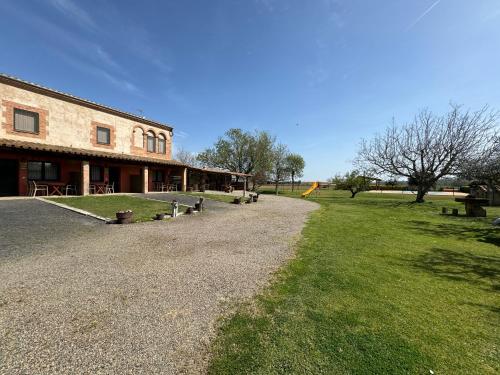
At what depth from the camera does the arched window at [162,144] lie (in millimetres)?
25984

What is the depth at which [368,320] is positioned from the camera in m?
3.42

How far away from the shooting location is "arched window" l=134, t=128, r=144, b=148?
23.2 metres

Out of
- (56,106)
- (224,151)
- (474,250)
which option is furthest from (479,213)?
(224,151)

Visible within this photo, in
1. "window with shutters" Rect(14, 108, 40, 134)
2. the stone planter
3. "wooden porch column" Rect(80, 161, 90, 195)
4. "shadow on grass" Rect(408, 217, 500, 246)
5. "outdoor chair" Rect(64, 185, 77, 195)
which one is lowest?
"shadow on grass" Rect(408, 217, 500, 246)

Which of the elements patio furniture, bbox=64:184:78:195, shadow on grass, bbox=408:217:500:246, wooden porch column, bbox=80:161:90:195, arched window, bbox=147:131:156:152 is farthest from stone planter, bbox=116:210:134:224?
arched window, bbox=147:131:156:152

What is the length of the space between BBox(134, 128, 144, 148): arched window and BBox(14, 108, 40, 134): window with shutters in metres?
7.82

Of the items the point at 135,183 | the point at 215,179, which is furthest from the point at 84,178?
the point at 215,179

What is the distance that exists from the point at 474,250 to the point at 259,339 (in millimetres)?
9027

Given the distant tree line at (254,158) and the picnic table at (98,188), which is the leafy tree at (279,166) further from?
the picnic table at (98,188)

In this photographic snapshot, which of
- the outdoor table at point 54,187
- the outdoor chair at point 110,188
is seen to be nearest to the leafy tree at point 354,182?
the outdoor chair at point 110,188

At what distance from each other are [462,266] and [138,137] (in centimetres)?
2558

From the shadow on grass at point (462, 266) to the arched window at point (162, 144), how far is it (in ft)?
83.6

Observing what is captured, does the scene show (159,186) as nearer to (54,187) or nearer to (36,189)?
(54,187)

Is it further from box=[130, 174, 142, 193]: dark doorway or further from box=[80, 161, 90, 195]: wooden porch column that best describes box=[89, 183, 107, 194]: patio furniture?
box=[130, 174, 142, 193]: dark doorway
